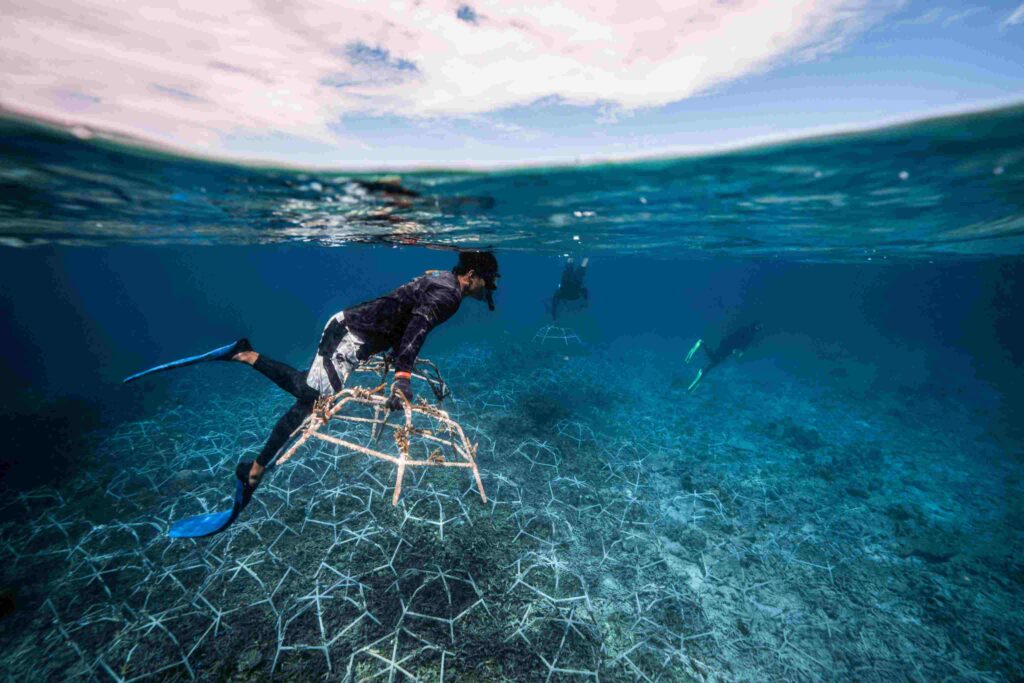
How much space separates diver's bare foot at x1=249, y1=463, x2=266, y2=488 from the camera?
182 inches

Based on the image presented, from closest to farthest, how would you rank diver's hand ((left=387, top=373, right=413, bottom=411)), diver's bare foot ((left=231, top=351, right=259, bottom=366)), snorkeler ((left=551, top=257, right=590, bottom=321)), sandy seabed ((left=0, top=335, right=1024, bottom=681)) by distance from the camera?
1. diver's hand ((left=387, top=373, right=413, bottom=411))
2. diver's bare foot ((left=231, top=351, right=259, bottom=366))
3. sandy seabed ((left=0, top=335, right=1024, bottom=681))
4. snorkeler ((left=551, top=257, right=590, bottom=321))

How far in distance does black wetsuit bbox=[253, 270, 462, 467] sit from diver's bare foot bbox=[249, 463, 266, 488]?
80 mm

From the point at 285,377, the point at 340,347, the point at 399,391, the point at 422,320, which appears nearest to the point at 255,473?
the point at 285,377

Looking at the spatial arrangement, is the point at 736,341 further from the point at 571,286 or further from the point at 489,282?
the point at 489,282

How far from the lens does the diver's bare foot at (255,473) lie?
15.1 feet

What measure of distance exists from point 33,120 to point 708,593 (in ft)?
41.4

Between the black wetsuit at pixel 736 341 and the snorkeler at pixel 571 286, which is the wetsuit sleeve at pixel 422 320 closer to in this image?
the snorkeler at pixel 571 286

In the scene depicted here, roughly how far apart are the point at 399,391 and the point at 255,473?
2.69m

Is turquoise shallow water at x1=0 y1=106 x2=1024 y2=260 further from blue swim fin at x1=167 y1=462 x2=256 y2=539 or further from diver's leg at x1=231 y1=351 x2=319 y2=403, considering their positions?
blue swim fin at x1=167 y1=462 x2=256 y2=539

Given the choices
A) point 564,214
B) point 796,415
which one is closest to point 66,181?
A: point 564,214

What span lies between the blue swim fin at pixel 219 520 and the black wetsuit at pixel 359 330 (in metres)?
0.40

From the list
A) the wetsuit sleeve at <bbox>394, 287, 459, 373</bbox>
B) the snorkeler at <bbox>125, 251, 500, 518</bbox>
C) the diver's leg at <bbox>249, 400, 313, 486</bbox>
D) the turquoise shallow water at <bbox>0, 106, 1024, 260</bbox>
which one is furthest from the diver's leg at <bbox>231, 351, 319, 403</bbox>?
the turquoise shallow water at <bbox>0, 106, 1024, 260</bbox>

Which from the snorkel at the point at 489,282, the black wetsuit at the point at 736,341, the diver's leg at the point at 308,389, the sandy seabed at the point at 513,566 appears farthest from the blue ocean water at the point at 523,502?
the black wetsuit at the point at 736,341

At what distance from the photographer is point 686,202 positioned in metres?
9.13
